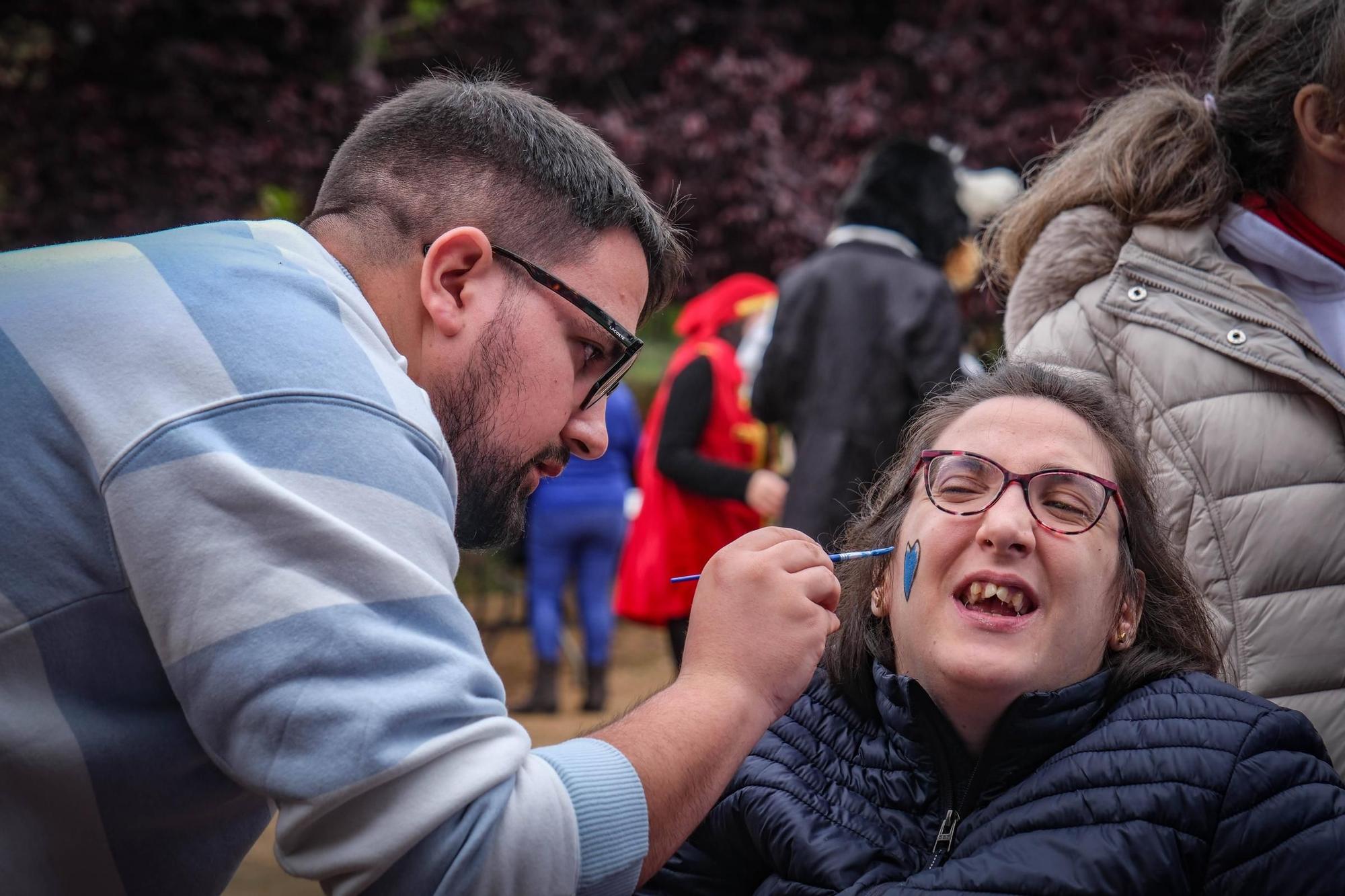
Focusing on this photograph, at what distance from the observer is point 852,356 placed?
421 centimetres

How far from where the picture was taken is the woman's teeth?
1899mm

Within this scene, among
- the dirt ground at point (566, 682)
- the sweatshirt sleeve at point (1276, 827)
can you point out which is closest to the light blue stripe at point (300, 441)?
the sweatshirt sleeve at point (1276, 827)

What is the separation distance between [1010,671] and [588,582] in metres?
5.29

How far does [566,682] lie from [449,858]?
293 inches

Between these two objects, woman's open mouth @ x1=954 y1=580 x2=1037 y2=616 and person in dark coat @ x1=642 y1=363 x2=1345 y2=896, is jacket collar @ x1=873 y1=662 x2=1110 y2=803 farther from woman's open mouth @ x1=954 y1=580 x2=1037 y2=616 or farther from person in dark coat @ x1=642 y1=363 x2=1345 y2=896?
woman's open mouth @ x1=954 y1=580 x2=1037 y2=616

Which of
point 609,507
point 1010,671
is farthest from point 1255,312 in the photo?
point 609,507

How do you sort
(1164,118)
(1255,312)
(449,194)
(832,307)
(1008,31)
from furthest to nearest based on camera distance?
(1008,31) < (832,307) < (1164,118) < (1255,312) < (449,194)

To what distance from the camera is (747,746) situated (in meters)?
1.53

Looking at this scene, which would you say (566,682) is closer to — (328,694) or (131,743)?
(131,743)

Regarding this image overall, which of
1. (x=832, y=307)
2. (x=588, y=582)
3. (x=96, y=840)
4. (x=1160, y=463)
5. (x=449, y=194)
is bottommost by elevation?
(x=588, y=582)

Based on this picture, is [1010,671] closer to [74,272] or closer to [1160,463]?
[1160,463]

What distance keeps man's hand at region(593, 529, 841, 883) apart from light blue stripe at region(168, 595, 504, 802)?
236 mm

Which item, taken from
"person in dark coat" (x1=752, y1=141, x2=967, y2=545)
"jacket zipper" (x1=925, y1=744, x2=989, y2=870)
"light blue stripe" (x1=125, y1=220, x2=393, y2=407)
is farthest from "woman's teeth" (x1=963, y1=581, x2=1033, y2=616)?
"person in dark coat" (x1=752, y1=141, x2=967, y2=545)

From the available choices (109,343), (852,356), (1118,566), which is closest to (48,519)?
(109,343)
